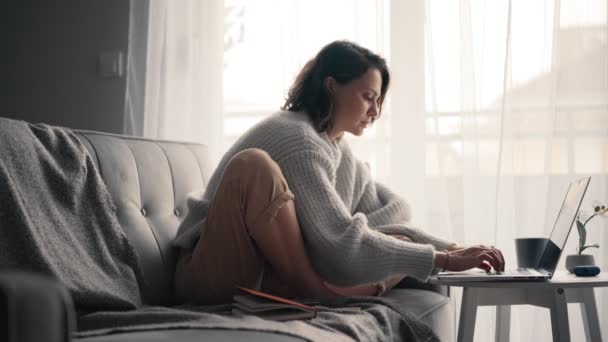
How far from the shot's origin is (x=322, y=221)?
1.49 metres

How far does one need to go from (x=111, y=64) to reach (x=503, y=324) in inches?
71.6

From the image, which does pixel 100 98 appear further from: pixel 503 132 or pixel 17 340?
pixel 17 340

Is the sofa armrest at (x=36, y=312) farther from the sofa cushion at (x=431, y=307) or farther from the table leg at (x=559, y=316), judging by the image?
the table leg at (x=559, y=316)

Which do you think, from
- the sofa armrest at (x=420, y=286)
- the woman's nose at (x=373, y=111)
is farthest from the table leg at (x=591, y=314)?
the woman's nose at (x=373, y=111)

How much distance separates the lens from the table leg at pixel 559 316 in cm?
146

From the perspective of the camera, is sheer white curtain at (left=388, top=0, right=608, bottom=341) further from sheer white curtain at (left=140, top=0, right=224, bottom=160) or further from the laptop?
sheer white curtain at (left=140, top=0, right=224, bottom=160)

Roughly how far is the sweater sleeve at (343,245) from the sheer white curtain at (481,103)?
3.23 ft

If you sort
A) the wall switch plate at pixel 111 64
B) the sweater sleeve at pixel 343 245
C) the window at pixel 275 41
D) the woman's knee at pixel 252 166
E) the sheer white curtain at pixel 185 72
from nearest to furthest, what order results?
the woman's knee at pixel 252 166 < the sweater sleeve at pixel 343 245 < the window at pixel 275 41 < the sheer white curtain at pixel 185 72 < the wall switch plate at pixel 111 64

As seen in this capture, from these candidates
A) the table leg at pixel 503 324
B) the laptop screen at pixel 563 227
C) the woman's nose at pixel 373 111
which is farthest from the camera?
the table leg at pixel 503 324

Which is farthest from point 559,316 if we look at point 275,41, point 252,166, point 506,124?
point 275,41

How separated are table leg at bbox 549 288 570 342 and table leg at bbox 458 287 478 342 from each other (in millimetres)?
165

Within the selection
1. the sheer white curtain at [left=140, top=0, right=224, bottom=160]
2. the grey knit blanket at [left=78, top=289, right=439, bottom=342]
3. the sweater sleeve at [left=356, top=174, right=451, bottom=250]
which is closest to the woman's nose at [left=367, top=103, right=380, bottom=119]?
the sweater sleeve at [left=356, top=174, right=451, bottom=250]

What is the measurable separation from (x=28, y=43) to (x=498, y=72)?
194 cm

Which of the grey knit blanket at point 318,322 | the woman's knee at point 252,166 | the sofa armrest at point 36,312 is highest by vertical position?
the woman's knee at point 252,166
